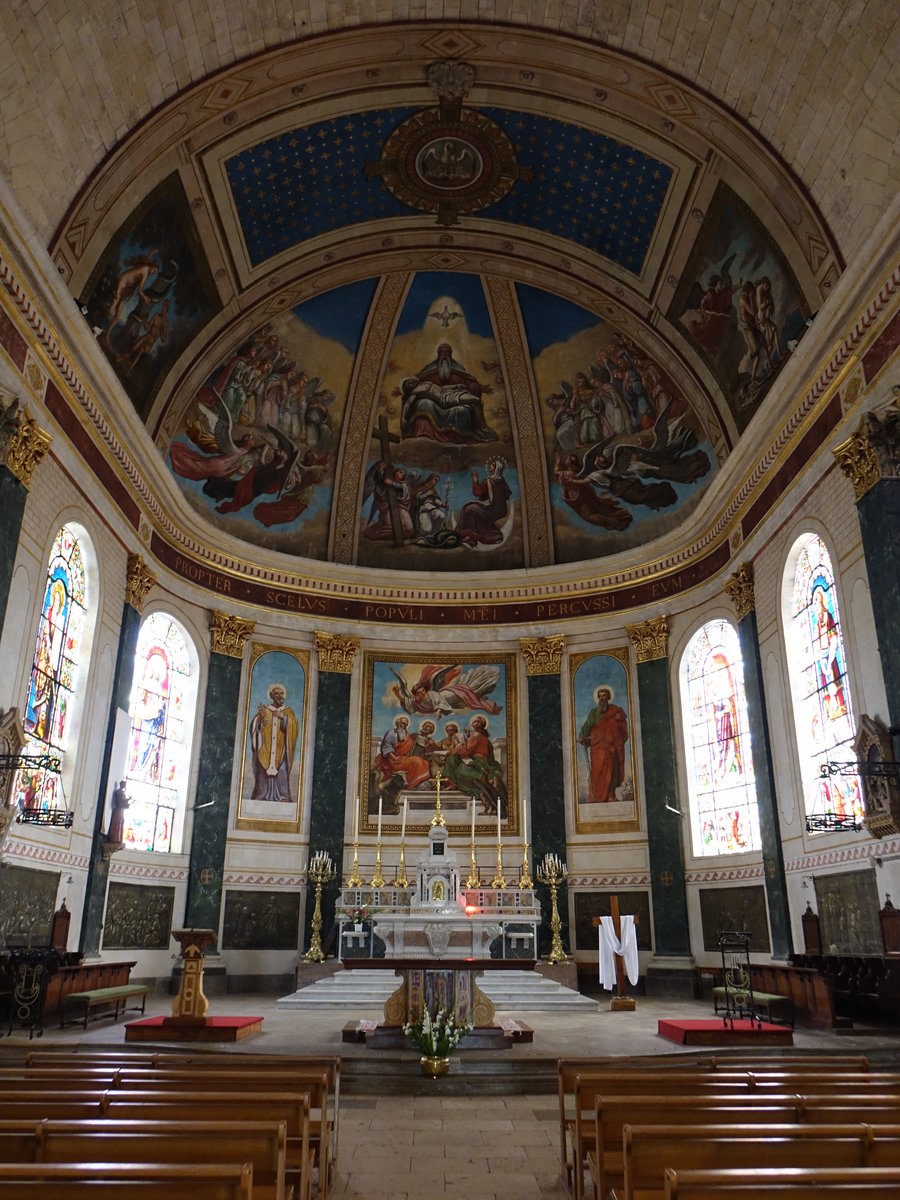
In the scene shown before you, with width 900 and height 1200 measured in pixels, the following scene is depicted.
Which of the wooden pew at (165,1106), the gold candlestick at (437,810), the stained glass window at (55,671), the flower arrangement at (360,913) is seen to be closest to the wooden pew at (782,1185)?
the wooden pew at (165,1106)

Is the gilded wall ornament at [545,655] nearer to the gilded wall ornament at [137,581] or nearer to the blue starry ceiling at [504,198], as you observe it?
the blue starry ceiling at [504,198]

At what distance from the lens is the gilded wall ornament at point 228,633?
2108 centimetres

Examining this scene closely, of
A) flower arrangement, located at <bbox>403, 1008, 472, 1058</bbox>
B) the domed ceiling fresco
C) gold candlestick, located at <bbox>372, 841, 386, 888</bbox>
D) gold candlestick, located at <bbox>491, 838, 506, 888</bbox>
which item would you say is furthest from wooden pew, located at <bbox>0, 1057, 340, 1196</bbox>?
gold candlestick, located at <bbox>491, 838, 506, 888</bbox>

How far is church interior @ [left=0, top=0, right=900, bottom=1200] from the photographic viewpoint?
1337 centimetres

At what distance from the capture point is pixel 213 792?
20078mm

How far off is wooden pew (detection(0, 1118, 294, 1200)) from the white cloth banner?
13.0m

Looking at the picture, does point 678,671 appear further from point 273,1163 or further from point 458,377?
point 273,1163

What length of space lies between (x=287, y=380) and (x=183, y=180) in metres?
6.44

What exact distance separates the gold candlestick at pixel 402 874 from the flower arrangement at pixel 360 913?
93 centimetres

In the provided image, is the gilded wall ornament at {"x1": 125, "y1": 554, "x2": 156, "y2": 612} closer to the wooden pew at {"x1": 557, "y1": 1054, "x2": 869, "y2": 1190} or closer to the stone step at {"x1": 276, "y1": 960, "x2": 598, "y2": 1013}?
the stone step at {"x1": 276, "y1": 960, "x2": 598, "y2": 1013}

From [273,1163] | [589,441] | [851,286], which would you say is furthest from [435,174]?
[273,1163]

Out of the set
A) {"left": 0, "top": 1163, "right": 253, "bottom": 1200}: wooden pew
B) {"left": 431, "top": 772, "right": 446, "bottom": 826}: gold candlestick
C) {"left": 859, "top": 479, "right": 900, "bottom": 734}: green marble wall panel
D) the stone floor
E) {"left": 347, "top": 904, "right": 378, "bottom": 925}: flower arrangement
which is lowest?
the stone floor

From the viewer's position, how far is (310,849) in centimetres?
2086

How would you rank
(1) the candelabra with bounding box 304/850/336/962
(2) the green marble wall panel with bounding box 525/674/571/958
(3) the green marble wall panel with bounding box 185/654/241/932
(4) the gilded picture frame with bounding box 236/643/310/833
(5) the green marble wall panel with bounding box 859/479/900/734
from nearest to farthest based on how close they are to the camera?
1. (5) the green marble wall panel with bounding box 859/479/900/734
2. (1) the candelabra with bounding box 304/850/336/962
3. (3) the green marble wall panel with bounding box 185/654/241/932
4. (2) the green marble wall panel with bounding box 525/674/571/958
5. (4) the gilded picture frame with bounding box 236/643/310/833
